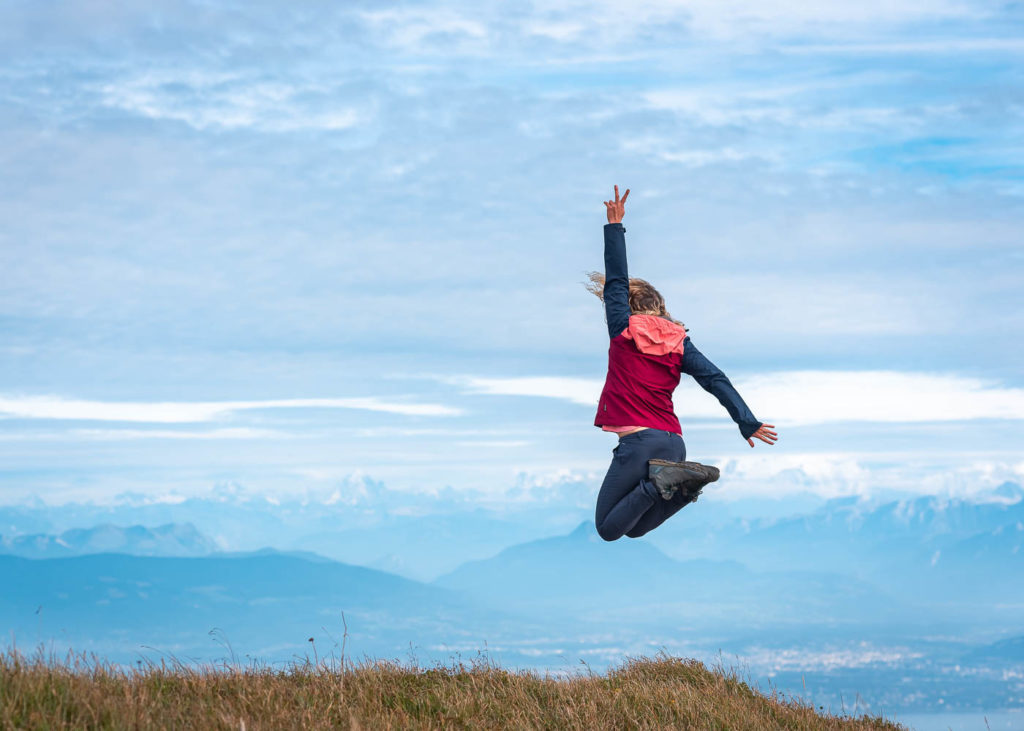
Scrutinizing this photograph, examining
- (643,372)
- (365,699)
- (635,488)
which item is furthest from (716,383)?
(365,699)

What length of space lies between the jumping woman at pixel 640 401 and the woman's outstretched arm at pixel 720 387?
12 mm

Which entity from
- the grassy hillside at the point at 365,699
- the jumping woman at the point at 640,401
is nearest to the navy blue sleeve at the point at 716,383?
the jumping woman at the point at 640,401

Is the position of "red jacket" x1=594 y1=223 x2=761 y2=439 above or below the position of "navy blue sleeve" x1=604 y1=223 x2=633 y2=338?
below

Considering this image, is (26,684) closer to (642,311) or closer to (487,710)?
(487,710)

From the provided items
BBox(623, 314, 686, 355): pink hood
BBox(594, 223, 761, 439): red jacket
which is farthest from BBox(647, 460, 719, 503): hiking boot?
BBox(623, 314, 686, 355): pink hood

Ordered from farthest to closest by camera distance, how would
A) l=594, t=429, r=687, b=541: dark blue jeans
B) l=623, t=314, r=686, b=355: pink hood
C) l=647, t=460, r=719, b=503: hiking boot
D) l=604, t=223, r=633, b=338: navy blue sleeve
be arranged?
l=604, t=223, r=633, b=338: navy blue sleeve < l=623, t=314, r=686, b=355: pink hood < l=594, t=429, r=687, b=541: dark blue jeans < l=647, t=460, r=719, b=503: hiking boot

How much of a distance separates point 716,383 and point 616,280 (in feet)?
5.62

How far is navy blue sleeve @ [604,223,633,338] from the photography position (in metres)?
10.9

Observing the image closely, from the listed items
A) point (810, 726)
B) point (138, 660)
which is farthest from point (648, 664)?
point (138, 660)

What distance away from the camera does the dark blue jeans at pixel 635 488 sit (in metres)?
10.5

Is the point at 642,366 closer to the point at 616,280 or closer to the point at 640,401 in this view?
the point at 640,401

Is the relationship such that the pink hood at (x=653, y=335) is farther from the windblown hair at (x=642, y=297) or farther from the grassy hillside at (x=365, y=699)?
the grassy hillside at (x=365, y=699)

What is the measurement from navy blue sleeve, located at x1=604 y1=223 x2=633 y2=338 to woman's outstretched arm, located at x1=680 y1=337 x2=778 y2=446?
863mm

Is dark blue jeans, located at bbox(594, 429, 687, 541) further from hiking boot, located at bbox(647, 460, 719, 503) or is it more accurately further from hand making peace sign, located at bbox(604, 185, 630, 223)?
hand making peace sign, located at bbox(604, 185, 630, 223)
